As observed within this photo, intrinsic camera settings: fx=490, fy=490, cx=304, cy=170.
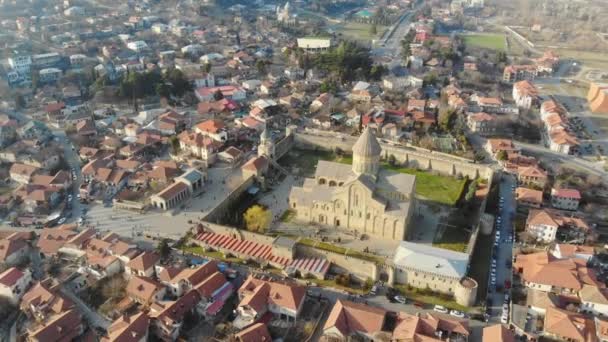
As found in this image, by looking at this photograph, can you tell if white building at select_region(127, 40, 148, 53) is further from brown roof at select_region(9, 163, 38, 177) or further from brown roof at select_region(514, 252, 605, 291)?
brown roof at select_region(514, 252, 605, 291)

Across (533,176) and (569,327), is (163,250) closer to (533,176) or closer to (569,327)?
(569,327)

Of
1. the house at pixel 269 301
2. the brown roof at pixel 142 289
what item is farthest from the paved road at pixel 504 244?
the brown roof at pixel 142 289

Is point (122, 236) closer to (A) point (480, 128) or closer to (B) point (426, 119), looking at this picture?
(B) point (426, 119)

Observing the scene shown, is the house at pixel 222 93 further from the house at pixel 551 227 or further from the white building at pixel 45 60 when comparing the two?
the house at pixel 551 227

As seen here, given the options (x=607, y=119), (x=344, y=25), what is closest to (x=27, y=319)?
(x=607, y=119)

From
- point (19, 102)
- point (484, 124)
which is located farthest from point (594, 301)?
point (19, 102)

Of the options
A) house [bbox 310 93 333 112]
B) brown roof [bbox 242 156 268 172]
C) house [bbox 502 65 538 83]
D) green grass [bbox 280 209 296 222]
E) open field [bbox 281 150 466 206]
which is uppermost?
house [bbox 502 65 538 83]

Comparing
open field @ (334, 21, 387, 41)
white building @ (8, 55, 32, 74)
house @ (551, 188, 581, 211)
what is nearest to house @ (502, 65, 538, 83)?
open field @ (334, 21, 387, 41)

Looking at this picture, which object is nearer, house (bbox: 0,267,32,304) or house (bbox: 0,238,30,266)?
house (bbox: 0,267,32,304)
